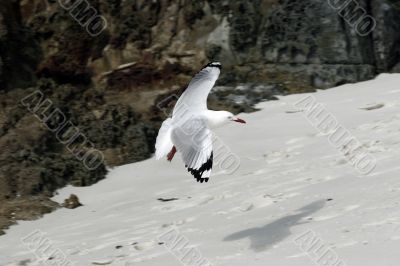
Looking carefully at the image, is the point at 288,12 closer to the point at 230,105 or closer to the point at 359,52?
the point at 359,52

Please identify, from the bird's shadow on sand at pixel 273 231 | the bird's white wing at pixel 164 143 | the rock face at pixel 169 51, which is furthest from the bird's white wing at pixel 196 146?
the rock face at pixel 169 51

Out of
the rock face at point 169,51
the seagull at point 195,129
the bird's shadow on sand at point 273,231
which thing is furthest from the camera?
the rock face at point 169,51

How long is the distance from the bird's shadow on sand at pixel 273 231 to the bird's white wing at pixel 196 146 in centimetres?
85

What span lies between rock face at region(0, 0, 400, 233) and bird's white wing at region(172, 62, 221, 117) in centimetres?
423

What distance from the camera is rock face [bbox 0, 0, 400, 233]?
46.9ft

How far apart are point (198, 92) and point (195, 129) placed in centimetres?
103

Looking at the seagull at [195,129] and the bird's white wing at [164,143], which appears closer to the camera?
the seagull at [195,129]

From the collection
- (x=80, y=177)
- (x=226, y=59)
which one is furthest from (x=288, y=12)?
(x=80, y=177)

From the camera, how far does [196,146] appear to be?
25.0ft

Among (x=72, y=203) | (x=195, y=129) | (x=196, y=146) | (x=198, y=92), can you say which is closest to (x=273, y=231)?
(x=196, y=146)

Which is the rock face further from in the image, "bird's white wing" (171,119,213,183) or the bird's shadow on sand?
the bird's shadow on sand

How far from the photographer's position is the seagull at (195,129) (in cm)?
745

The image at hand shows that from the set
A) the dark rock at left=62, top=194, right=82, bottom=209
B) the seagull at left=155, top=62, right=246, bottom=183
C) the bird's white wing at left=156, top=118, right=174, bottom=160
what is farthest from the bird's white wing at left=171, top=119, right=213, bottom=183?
the dark rock at left=62, top=194, right=82, bottom=209

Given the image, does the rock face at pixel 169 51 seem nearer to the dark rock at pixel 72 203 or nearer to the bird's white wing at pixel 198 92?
the dark rock at pixel 72 203
